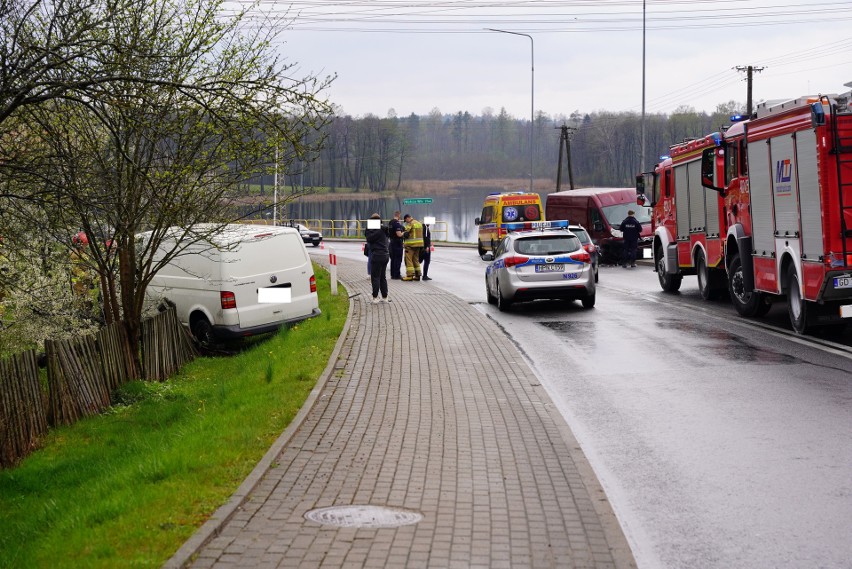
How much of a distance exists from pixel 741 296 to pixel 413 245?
41.8ft

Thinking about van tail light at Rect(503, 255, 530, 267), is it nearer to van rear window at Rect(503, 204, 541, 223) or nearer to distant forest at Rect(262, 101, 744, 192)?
van rear window at Rect(503, 204, 541, 223)

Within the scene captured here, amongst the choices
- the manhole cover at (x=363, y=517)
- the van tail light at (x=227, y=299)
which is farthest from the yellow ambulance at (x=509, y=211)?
the manhole cover at (x=363, y=517)

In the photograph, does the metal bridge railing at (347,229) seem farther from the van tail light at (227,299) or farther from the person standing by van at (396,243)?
the van tail light at (227,299)

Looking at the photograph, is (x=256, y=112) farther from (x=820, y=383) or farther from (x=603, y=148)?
(x=603, y=148)

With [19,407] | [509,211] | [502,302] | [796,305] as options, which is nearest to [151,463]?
[19,407]

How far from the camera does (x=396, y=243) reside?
3039cm

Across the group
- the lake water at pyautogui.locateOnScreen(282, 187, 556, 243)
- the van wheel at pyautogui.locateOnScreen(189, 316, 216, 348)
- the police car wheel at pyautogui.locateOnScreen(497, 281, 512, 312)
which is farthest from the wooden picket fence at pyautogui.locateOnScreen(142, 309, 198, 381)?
the lake water at pyautogui.locateOnScreen(282, 187, 556, 243)

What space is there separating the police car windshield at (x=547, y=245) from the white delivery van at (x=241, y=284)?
443 cm

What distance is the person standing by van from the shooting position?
2988 centimetres

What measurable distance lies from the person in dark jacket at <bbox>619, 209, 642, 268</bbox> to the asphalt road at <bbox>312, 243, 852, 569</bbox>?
15.2 m

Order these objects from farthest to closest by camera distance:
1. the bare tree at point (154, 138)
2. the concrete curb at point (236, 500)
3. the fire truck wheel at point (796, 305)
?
the fire truck wheel at point (796, 305) → the bare tree at point (154, 138) → the concrete curb at point (236, 500)

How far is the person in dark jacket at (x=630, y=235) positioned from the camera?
34.0 m

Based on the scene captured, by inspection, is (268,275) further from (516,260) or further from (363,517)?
(363,517)

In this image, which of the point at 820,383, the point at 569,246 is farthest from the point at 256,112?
the point at 569,246
